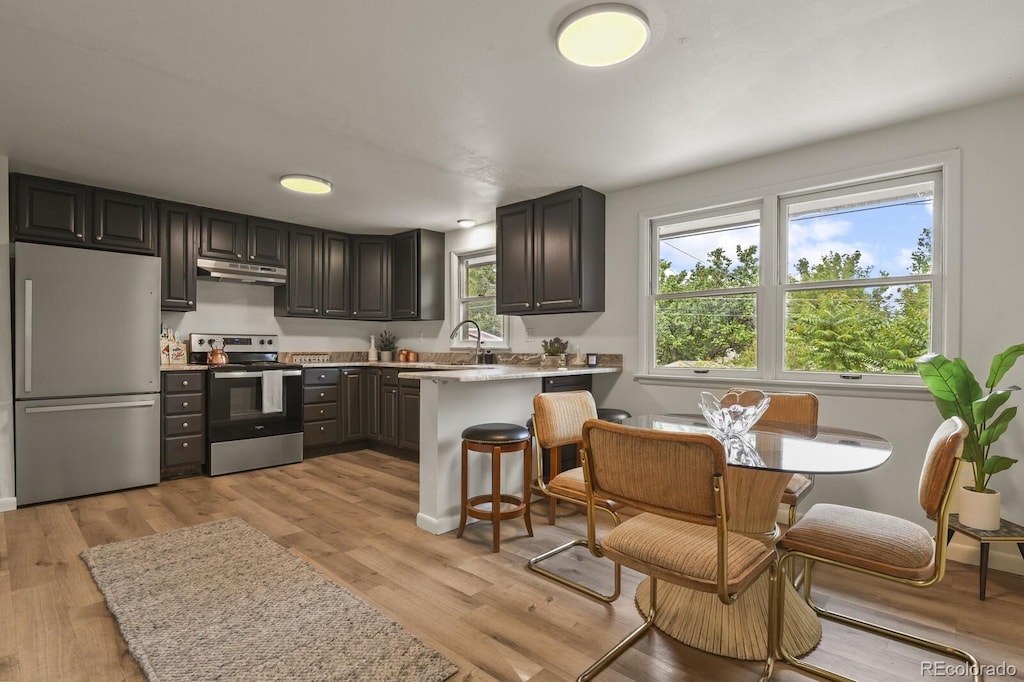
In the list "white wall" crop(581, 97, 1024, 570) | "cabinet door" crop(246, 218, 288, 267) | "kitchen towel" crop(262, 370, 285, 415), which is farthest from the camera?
"cabinet door" crop(246, 218, 288, 267)

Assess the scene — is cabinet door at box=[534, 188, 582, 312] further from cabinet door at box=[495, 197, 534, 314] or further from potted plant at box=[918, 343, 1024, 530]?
potted plant at box=[918, 343, 1024, 530]

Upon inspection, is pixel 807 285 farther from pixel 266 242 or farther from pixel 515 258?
pixel 266 242

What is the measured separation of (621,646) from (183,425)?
13.2 ft

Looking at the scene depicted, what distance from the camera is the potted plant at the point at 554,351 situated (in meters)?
4.44

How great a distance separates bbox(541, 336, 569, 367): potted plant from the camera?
14.6ft

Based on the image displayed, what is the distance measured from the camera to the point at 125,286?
3.96 m

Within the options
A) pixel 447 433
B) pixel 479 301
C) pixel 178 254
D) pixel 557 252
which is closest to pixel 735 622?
pixel 447 433

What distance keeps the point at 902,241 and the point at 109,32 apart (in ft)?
13.7

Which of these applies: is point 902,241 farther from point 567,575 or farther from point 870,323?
point 567,575

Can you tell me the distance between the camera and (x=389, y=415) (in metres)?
5.24

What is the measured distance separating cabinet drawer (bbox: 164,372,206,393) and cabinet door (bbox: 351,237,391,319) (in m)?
1.82

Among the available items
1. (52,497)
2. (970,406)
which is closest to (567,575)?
(970,406)

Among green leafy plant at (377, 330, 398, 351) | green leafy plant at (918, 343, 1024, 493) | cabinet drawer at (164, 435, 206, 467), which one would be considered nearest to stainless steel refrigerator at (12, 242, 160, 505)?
cabinet drawer at (164, 435, 206, 467)

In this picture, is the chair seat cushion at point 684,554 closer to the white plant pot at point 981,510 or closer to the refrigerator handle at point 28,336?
the white plant pot at point 981,510
